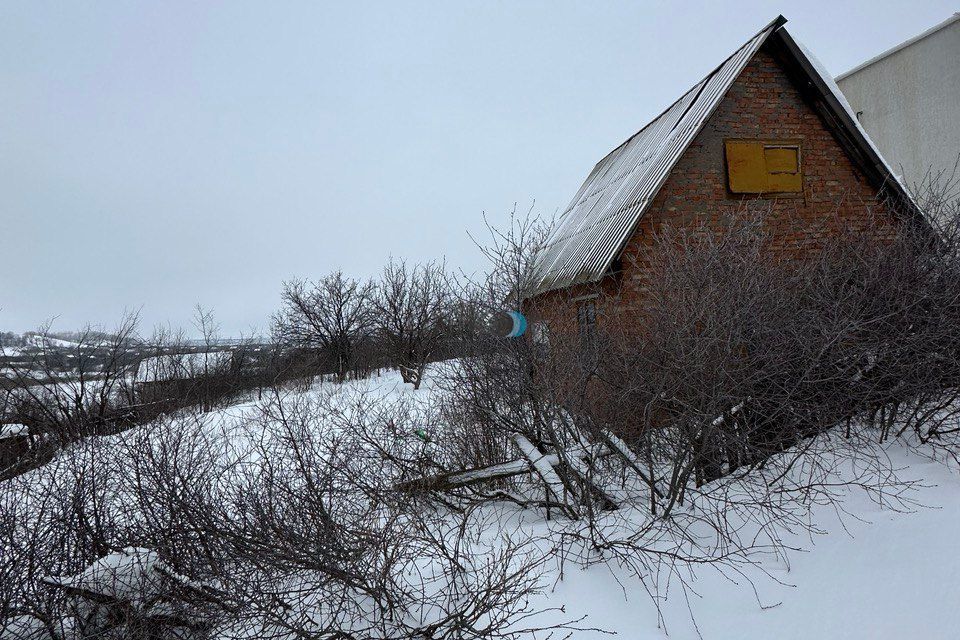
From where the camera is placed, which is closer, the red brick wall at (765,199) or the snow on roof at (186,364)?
the red brick wall at (765,199)

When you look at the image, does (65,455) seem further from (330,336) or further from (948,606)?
(330,336)

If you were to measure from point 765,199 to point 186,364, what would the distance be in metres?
21.7

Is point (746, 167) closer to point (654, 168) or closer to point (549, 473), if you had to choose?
point (654, 168)

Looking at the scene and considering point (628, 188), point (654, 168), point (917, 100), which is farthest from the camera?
point (917, 100)

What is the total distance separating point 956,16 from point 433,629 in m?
20.1

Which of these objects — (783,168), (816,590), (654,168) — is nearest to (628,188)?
(654,168)

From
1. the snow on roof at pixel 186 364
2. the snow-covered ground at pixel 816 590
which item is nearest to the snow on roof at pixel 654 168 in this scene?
the snow-covered ground at pixel 816 590

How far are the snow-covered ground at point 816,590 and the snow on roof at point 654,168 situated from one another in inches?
148

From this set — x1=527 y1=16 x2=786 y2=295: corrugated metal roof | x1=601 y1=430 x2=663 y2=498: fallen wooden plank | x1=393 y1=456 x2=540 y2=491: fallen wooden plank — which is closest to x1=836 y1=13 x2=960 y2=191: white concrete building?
x1=527 y1=16 x2=786 y2=295: corrugated metal roof

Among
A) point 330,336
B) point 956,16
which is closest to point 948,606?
point 956,16

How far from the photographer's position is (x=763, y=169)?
8281mm

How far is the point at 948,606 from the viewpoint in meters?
3.31

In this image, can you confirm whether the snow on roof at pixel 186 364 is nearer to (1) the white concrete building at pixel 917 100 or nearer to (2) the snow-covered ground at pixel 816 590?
(2) the snow-covered ground at pixel 816 590

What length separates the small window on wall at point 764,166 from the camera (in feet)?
27.0
